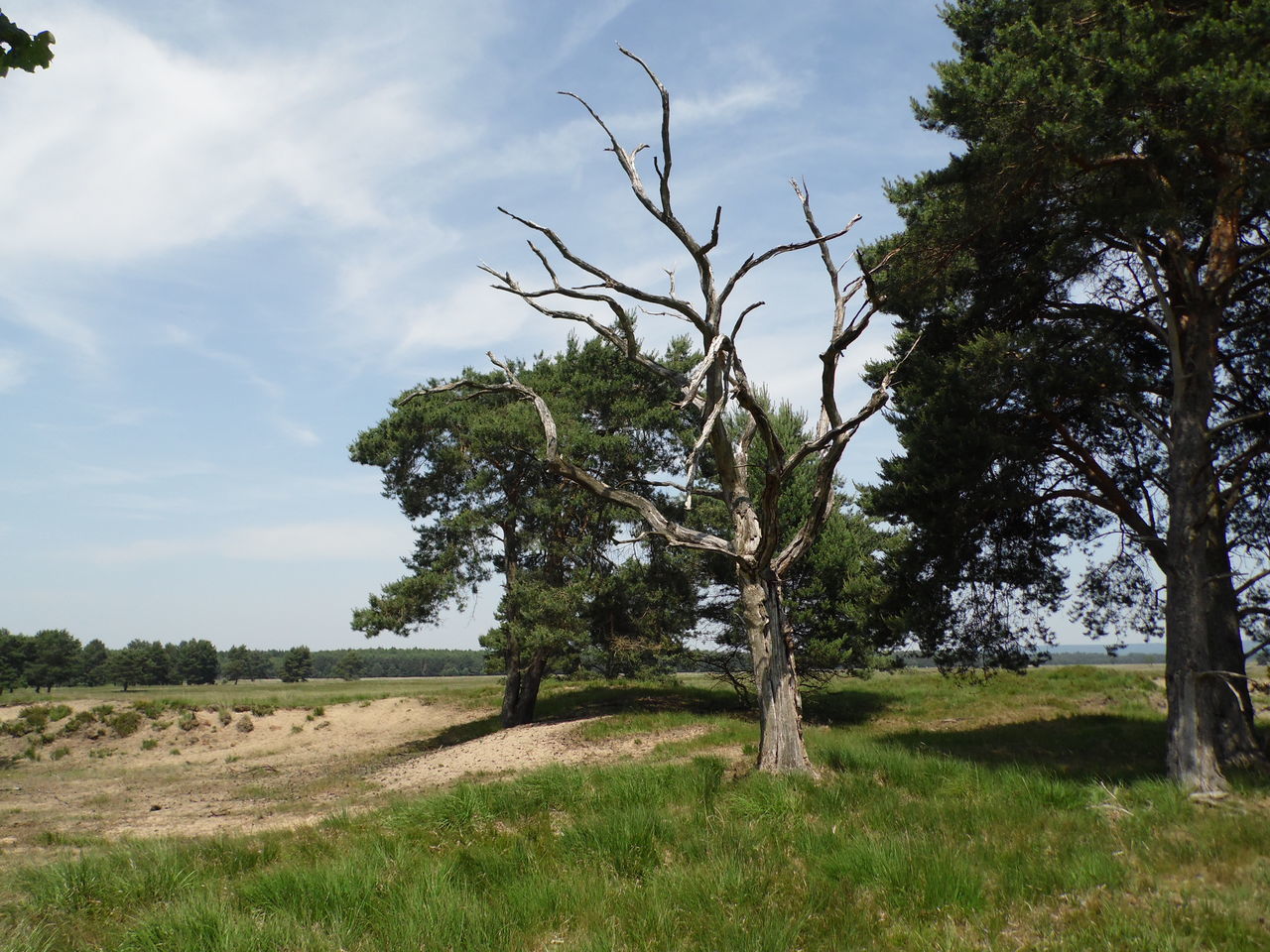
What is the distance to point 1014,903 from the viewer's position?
17.6ft

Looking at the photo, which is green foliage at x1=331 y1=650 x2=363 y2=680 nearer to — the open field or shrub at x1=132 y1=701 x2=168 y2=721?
shrub at x1=132 y1=701 x2=168 y2=721

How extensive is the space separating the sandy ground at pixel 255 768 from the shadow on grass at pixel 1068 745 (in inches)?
221

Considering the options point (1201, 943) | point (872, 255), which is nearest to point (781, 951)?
point (1201, 943)

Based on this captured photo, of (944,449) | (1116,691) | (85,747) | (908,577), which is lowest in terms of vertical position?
(85,747)

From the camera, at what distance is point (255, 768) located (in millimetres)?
21469

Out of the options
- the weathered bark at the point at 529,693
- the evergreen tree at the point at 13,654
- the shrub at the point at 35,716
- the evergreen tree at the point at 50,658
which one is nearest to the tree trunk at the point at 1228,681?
the weathered bark at the point at 529,693

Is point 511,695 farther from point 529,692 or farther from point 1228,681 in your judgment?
point 1228,681

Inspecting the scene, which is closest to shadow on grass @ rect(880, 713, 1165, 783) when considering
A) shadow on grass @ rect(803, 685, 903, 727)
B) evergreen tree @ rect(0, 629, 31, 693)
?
shadow on grass @ rect(803, 685, 903, 727)

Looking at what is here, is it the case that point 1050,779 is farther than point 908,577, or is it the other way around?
point 908,577

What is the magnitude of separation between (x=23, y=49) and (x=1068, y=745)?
1641 centimetres

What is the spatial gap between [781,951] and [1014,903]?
1.94m

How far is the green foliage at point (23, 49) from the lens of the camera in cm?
381

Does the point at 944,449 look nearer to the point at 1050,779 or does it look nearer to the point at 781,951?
the point at 1050,779

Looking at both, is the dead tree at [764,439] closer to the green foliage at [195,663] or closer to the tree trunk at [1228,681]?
the tree trunk at [1228,681]
